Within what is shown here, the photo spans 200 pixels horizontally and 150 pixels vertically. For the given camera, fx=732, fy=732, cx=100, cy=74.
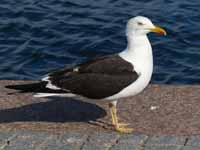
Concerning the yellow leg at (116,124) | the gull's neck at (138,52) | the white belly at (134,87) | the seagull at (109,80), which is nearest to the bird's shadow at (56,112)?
the yellow leg at (116,124)

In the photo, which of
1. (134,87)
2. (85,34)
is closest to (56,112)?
(134,87)

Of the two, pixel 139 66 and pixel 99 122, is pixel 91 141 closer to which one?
pixel 99 122

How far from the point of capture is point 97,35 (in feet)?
46.4

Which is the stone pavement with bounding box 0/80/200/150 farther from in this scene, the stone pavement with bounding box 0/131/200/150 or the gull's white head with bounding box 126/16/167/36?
the gull's white head with bounding box 126/16/167/36

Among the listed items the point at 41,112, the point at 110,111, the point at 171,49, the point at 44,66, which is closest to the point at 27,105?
the point at 41,112

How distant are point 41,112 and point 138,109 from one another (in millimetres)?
1150

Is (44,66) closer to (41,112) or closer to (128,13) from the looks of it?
(128,13)

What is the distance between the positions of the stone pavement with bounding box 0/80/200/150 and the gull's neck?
0.66 meters

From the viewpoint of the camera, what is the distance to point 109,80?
8.12 meters

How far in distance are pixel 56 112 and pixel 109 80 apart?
932 mm

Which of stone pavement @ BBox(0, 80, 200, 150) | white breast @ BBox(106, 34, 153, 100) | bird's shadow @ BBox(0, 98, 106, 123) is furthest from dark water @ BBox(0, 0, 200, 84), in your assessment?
white breast @ BBox(106, 34, 153, 100)

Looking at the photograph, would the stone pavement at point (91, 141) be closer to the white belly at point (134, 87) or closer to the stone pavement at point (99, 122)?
the stone pavement at point (99, 122)

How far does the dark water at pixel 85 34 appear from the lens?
12922 mm

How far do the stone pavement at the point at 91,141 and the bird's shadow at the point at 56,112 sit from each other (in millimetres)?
611
